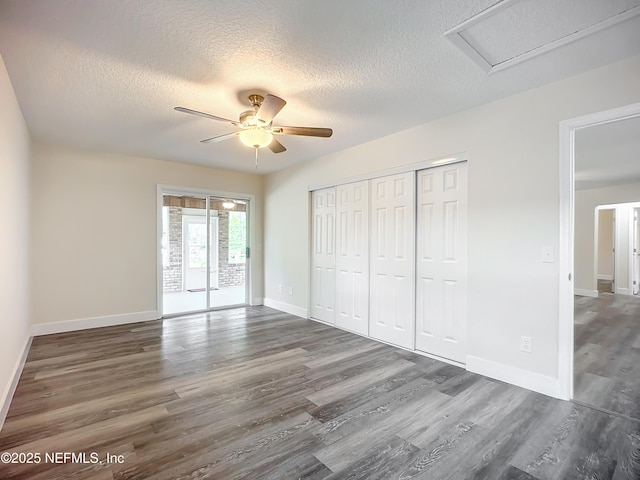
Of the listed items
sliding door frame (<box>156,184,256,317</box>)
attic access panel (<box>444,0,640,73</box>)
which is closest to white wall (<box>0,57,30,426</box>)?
sliding door frame (<box>156,184,256,317</box>)

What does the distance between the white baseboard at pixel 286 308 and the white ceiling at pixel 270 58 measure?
9.96 ft

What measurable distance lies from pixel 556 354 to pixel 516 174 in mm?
1518

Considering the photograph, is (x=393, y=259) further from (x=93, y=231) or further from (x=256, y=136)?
(x=93, y=231)

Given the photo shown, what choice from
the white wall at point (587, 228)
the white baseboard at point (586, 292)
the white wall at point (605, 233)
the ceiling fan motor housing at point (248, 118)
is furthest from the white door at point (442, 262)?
the white wall at point (605, 233)

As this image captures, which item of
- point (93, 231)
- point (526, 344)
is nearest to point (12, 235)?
point (93, 231)

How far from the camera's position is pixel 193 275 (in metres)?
5.52

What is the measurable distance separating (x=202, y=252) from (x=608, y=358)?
18.6 ft

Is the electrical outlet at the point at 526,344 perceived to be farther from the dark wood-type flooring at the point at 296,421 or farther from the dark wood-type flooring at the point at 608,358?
the dark wood-type flooring at the point at 608,358

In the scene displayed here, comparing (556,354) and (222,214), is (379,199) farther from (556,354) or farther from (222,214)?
(222,214)

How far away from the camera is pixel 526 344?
8.79 ft

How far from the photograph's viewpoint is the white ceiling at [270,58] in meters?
1.74

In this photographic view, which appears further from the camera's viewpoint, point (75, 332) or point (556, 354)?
point (75, 332)

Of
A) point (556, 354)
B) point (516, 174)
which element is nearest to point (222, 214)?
point (516, 174)

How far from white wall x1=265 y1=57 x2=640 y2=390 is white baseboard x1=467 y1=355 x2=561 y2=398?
Result: 11 millimetres
